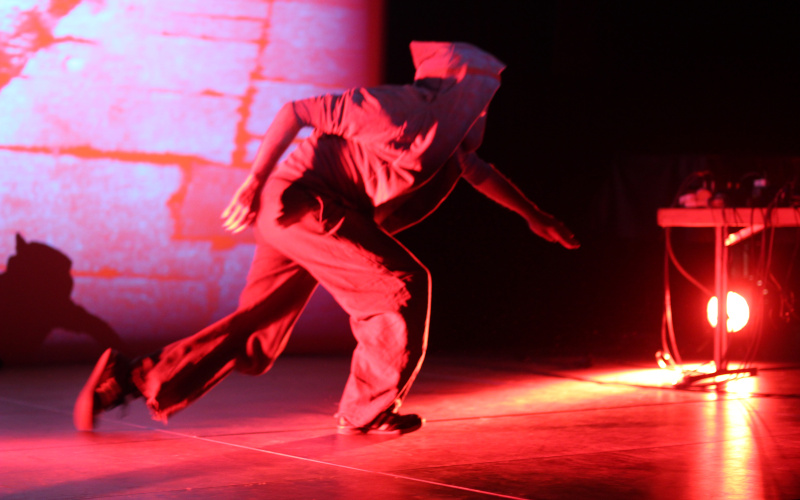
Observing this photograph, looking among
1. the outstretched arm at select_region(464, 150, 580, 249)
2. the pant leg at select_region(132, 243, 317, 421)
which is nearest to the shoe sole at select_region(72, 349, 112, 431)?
the pant leg at select_region(132, 243, 317, 421)

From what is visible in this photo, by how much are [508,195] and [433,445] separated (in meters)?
1.04

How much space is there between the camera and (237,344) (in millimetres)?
3268

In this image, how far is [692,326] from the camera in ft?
25.0

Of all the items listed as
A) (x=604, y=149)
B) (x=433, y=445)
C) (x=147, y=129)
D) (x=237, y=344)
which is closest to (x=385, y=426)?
(x=433, y=445)

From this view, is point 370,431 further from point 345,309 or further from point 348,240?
A: point 348,240

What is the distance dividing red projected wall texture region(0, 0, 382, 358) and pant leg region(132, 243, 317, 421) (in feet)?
7.59

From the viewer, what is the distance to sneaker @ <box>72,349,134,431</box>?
3115 mm

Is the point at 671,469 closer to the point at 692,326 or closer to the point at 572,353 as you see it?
the point at 572,353

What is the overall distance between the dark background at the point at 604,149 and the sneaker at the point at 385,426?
356cm

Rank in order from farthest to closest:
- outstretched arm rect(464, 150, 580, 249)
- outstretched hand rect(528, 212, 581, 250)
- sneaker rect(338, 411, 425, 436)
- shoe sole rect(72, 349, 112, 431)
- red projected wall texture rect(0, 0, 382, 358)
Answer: red projected wall texture rect(0, 0, 382, 358), outstretched hand rect(528, 212, 581, 250), outstretched arm rect(464, 150, 580, 249), sneaker rect(338, 411, 425, 436), shoe sole rect(72, 349, 112, 431)

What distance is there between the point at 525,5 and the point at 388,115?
13.8 ft

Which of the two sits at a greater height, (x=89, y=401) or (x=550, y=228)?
(x=550, y=228)

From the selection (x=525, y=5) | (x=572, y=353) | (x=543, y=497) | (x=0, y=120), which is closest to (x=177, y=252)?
(x=0, y=120)

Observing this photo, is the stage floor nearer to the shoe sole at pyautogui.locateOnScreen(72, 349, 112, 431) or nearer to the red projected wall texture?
the shoe sole at pyautogui.locateOnScreen(72, 349, 112, 431)
